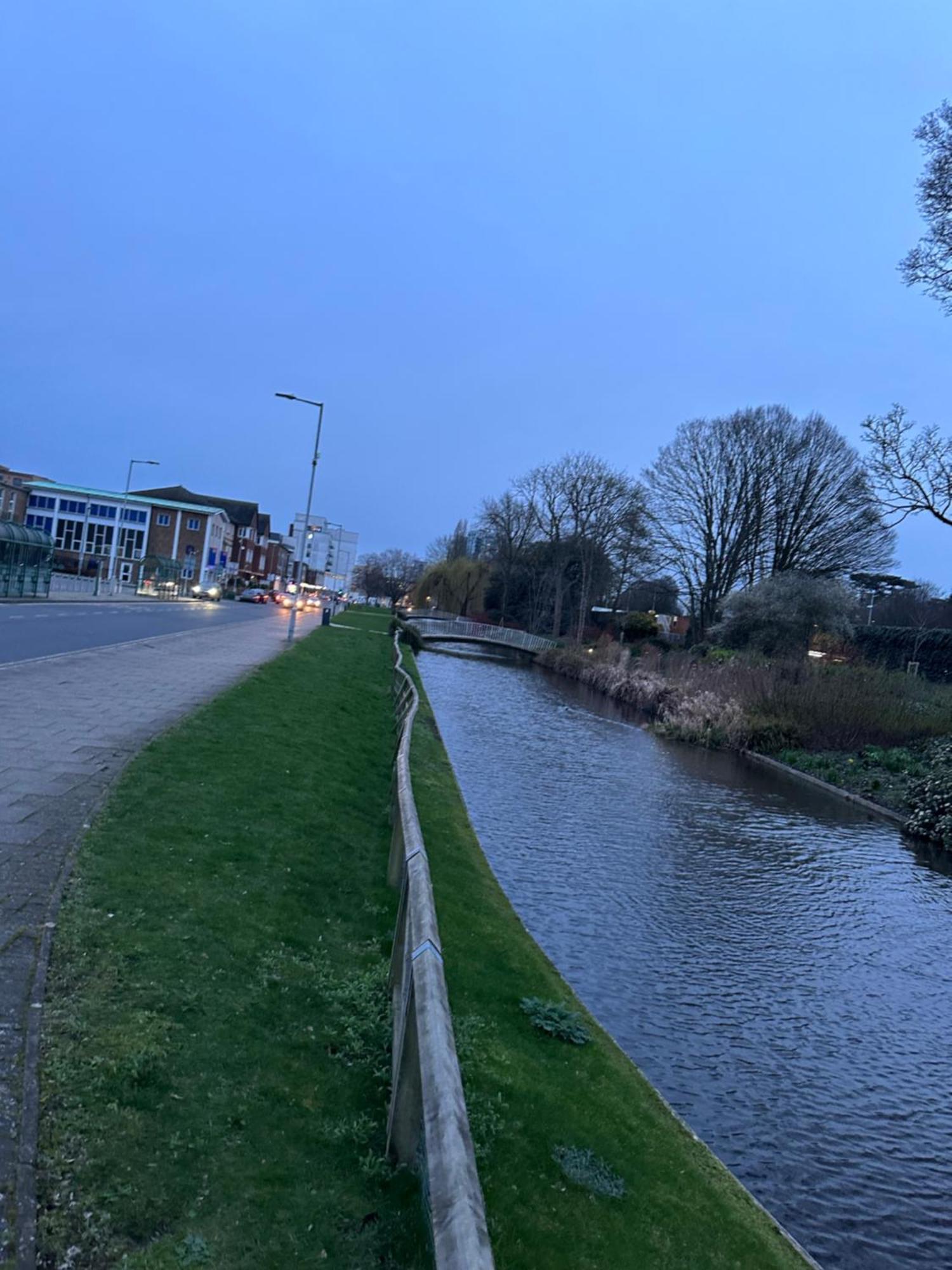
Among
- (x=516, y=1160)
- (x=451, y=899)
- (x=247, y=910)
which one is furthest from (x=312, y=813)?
(x=516, y=1160)

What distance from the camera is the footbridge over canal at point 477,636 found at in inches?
2351

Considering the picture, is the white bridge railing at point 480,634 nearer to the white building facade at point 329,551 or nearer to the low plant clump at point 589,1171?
the white building facade at point 329,551

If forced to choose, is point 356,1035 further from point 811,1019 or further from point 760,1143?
point 811,1019

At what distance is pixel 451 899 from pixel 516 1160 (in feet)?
12.3

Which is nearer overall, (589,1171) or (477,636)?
(589,1171)

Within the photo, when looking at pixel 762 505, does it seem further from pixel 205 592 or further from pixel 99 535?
pixel 99 535

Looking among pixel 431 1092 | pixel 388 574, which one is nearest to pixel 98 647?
pixel 431 1092

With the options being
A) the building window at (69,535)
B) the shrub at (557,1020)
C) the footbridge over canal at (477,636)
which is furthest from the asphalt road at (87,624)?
the building window at (69,535)

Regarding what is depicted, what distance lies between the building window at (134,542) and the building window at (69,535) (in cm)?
398

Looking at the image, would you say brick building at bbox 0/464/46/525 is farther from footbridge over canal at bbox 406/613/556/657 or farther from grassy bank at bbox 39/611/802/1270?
grassy bank at bbox 39/611/802/1270

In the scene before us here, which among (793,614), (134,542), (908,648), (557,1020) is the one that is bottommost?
(557,1020)

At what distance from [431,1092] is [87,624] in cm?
2784

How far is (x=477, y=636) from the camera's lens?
63.2 meters

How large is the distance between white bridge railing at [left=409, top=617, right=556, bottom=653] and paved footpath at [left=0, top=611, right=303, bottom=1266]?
38.1 meters
